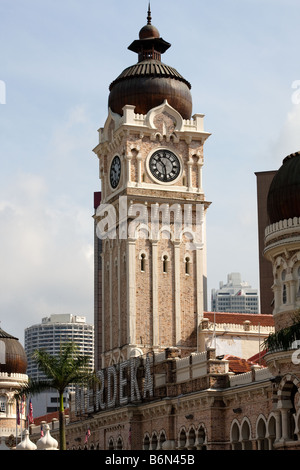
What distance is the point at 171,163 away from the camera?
82.7 meters

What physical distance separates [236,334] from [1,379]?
3074 centimetres

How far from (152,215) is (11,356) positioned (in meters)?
28.3

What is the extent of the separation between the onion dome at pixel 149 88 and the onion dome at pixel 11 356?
29082mm

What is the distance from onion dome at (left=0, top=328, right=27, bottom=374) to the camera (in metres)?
102

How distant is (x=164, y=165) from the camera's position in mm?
82438

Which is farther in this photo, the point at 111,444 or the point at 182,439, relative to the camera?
the point at 111,444

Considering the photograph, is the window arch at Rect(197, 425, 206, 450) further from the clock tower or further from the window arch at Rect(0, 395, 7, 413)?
the window arch at Rect(0, 395, 7, 413)

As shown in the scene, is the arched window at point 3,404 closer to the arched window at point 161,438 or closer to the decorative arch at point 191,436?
the arched window at point 161,438

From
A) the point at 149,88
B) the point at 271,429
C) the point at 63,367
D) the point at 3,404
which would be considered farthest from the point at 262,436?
the point at 3,404

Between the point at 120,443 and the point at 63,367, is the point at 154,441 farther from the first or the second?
the point at 63,367

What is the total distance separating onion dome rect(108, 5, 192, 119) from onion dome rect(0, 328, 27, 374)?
29082mm

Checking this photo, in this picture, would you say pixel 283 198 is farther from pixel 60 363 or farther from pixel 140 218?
pixel 140 218

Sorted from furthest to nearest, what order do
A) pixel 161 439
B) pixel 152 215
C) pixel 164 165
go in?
1. pixel 164 165
2. pixel 152 215
3. pixel 161 439
